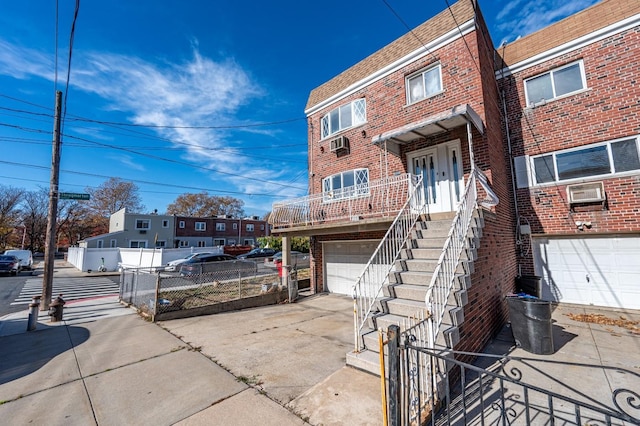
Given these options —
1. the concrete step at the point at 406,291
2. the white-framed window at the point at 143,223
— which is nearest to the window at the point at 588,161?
the concrete step at the point at 406,291

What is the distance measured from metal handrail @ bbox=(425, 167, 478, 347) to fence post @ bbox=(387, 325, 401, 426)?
1305 millimetres

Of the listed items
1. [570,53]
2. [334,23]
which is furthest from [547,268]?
[334,23]

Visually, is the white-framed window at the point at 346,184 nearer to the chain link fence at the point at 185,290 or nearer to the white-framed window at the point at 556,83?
the chain link fence at the point at 185,290

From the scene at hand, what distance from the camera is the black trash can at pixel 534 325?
4.93m

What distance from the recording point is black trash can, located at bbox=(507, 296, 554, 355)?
4.93 meters

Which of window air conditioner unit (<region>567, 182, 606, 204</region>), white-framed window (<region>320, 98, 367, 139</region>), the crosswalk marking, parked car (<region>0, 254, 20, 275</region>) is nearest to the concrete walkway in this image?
window air conditioner unit (<region>567, 182, 606, 204</region>)

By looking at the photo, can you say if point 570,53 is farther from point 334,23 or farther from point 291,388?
point 291,388

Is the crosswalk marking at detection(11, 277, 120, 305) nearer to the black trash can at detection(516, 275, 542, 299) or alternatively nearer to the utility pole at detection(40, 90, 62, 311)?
the utility pole at detection(40, 90, 62, 311)

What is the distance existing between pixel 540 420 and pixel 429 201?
605cm

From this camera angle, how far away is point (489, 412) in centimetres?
337

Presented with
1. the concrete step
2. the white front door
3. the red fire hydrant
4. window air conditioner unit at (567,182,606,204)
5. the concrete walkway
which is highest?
the white front door

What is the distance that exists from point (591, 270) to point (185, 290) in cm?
1262

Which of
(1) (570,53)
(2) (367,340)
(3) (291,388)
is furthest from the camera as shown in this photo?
(1) (570,53)

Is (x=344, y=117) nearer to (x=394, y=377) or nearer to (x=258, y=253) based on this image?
(x=394, y=377)
